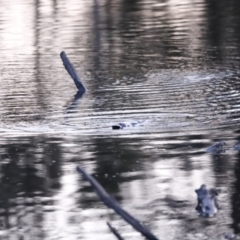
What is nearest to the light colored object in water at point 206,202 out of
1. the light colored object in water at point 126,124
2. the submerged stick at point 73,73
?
the light colored object in water at point 126,124

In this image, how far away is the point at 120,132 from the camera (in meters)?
11.9

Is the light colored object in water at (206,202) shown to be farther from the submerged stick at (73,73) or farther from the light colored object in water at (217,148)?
the submerged stick at (73,73)

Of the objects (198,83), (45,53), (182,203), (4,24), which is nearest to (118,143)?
(182,203)

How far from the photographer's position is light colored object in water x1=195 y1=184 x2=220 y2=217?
826 centimetres

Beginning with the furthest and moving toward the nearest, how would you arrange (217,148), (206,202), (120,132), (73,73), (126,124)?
(73,73), (126,124), (120,132), (217,148), (206,202)

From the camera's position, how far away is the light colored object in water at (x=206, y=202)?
325 inches

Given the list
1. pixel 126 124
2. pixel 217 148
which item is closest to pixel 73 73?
pixel 126 124

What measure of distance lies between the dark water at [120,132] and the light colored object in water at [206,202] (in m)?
0.09

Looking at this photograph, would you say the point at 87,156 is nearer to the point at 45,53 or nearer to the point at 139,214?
the point at 139,214

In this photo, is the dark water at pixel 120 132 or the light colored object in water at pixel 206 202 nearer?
the light colored object in water at pixel 206 202

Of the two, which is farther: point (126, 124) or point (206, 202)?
point (126, 124)

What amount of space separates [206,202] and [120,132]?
144 inches

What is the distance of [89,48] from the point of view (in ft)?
69.5

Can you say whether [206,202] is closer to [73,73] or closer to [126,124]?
[126,124]
